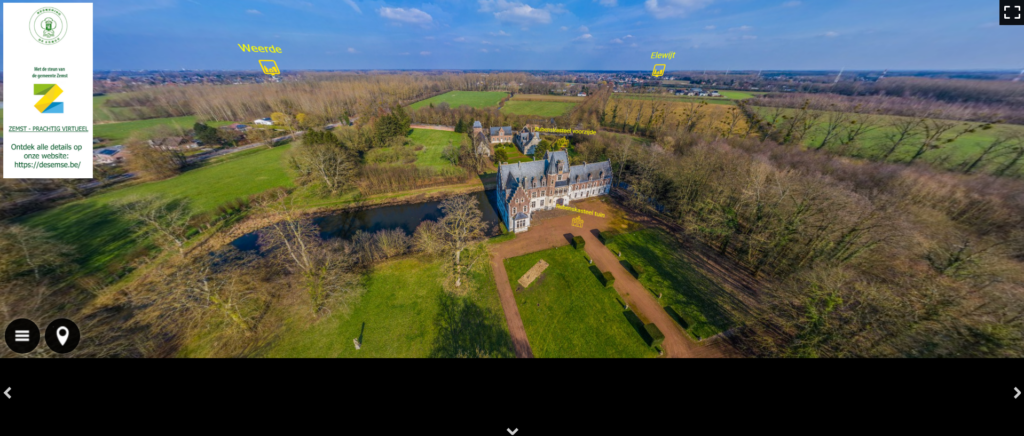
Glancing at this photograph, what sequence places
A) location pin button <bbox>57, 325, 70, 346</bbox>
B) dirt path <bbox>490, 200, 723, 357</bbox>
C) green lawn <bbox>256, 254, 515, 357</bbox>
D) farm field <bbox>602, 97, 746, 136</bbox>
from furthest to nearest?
farm field <bbox>602, 97, 746, 136</bbox>, dirt path <bbox>490, 200, 723, 357</bbox>, green lawn <bbox>256, 254, 515, 357</bbox>, location pin button <bbox>57, 325, 70, 346</bbox>

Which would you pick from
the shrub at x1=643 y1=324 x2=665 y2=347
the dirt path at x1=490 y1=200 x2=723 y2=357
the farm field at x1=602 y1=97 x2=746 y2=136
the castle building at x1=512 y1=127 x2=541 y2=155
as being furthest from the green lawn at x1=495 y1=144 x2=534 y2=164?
the shrub at x1=643 y1=324 x2=665 y2=347

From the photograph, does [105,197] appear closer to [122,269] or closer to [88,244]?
[88,244]

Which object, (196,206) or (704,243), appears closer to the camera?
Result: (704,243)

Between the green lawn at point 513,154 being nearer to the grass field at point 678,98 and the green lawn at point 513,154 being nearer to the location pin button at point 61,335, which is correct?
the grass field at point 678,98

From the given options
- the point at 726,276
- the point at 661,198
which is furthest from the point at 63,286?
the point at 661,198

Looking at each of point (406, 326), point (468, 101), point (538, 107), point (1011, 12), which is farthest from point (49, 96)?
point (468, 101)

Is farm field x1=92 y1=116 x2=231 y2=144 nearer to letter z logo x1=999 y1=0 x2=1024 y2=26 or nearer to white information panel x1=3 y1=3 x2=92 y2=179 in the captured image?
white information panel x1=3 y1=3 x2=92 y2=179
